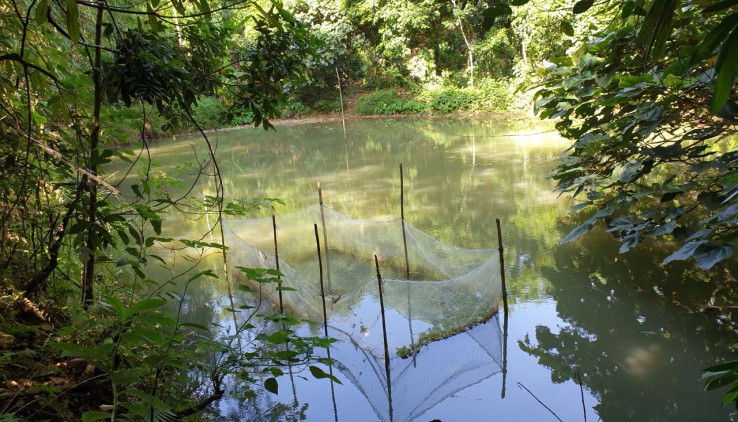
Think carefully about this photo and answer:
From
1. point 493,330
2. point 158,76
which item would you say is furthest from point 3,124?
point 493,330

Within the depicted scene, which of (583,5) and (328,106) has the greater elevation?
(583,5)

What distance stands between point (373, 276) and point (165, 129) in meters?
3.10

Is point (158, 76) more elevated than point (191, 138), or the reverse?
point (158, 76)

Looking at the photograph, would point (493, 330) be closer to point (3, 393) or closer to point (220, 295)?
point (220, 295)

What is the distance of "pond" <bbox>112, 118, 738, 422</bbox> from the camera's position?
3.16 metres

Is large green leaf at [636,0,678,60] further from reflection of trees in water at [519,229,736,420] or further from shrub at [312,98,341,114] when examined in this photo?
shrub at [312,98,341,114]

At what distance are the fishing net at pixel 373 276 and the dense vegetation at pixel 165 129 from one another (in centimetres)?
117

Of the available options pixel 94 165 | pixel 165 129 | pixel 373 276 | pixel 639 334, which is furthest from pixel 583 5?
pixel 373 276

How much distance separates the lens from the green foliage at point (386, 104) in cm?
1681

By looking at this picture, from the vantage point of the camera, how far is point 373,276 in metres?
5.09

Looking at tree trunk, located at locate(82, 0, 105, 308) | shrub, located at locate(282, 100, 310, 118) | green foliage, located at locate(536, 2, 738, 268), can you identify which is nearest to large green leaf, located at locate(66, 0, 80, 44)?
tree trunk, located at locate(82, 0, 105, 308)

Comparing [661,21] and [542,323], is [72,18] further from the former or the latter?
[542,323]

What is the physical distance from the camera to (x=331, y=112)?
60.1ft

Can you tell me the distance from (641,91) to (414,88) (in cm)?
1587
